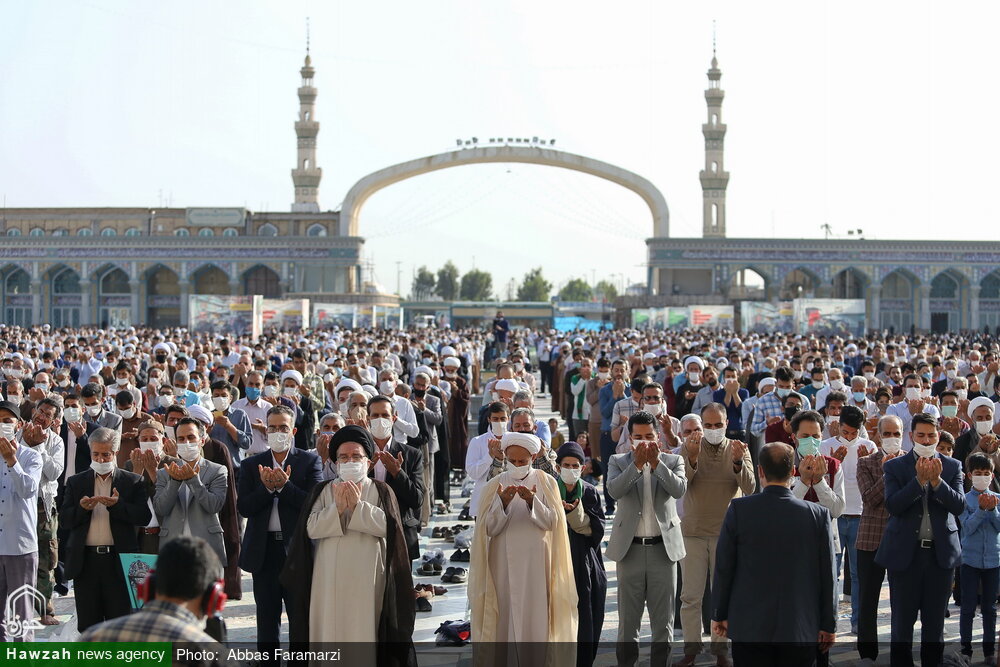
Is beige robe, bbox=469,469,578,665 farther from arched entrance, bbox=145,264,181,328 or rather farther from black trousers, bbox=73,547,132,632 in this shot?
arched entrance, bbox=145,264,181,328

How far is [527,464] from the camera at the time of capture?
17.4 feet

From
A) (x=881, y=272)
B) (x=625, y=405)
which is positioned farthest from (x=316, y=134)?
(x=625, y=405)

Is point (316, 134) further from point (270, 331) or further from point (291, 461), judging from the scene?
point (291, 461)

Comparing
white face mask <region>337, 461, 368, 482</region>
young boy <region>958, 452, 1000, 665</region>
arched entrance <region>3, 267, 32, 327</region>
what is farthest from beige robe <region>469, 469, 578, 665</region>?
arched entrance <region>3, 267, 32, 327</region>

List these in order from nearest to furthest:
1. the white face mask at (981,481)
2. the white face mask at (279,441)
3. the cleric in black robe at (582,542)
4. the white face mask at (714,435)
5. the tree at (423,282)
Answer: the cleric in black robe at (582,542) → the white face mask at (279,441) → the white face mask at (714,435) → the white face mask at (981,481) → the tree at (423,282)

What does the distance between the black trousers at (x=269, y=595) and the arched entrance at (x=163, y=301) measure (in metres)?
49.9

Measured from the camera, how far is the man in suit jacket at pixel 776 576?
459 centimetres

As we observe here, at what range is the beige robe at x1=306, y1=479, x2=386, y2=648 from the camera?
4.95 m

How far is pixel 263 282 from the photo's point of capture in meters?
54.4

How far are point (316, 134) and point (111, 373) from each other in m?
48.5

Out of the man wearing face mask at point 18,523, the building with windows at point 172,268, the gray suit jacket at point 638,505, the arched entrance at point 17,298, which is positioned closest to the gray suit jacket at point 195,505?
the man wearing face mask at point 18,523

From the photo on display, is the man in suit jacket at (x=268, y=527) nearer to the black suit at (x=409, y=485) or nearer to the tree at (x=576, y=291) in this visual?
the black suit at (x=409, y=485)

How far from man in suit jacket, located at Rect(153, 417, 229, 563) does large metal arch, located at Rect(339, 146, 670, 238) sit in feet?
157

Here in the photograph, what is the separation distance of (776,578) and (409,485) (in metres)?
2.16
